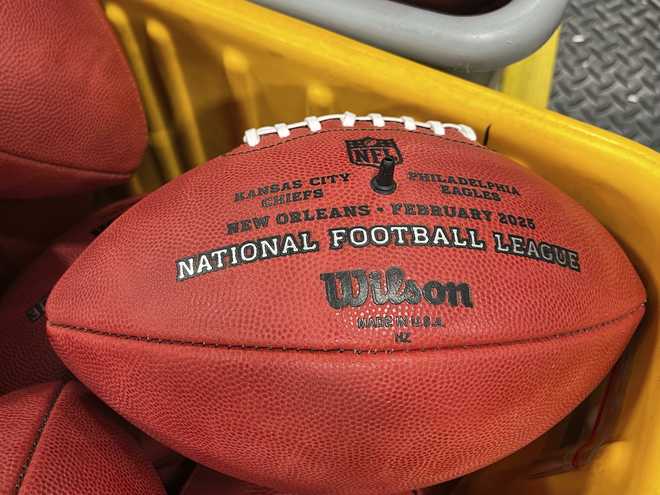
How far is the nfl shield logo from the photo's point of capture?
22.4 inches

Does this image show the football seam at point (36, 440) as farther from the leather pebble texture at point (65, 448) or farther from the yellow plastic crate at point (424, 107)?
the yellow plastic crate at point (424, 107)

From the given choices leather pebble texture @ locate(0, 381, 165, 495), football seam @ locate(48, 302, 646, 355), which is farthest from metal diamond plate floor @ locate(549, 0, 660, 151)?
leather pebble texture @ locate(0, 381, 165, 495)

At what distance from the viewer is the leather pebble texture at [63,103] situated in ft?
2.18

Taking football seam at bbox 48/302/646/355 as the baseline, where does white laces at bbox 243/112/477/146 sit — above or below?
above

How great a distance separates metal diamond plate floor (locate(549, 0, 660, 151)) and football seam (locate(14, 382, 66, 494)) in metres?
0.97

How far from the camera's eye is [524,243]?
55cm

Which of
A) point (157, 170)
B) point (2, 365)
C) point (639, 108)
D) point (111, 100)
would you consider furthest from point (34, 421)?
point (639, 108)

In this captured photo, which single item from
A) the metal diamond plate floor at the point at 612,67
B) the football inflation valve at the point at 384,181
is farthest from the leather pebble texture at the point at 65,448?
the metal diamond plate floor at the point at 612,67

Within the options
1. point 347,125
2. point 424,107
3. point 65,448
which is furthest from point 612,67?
point 65,448

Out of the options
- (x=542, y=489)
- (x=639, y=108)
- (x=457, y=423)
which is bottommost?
(x=542, y=489)

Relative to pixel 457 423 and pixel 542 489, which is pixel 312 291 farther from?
pixel 542 489

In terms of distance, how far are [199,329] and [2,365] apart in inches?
13.2

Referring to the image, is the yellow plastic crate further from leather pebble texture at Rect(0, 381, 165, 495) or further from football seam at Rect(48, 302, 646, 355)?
leather pebble texture at Rect(0, 381, 165, 495)

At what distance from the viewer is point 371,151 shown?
578 mm
